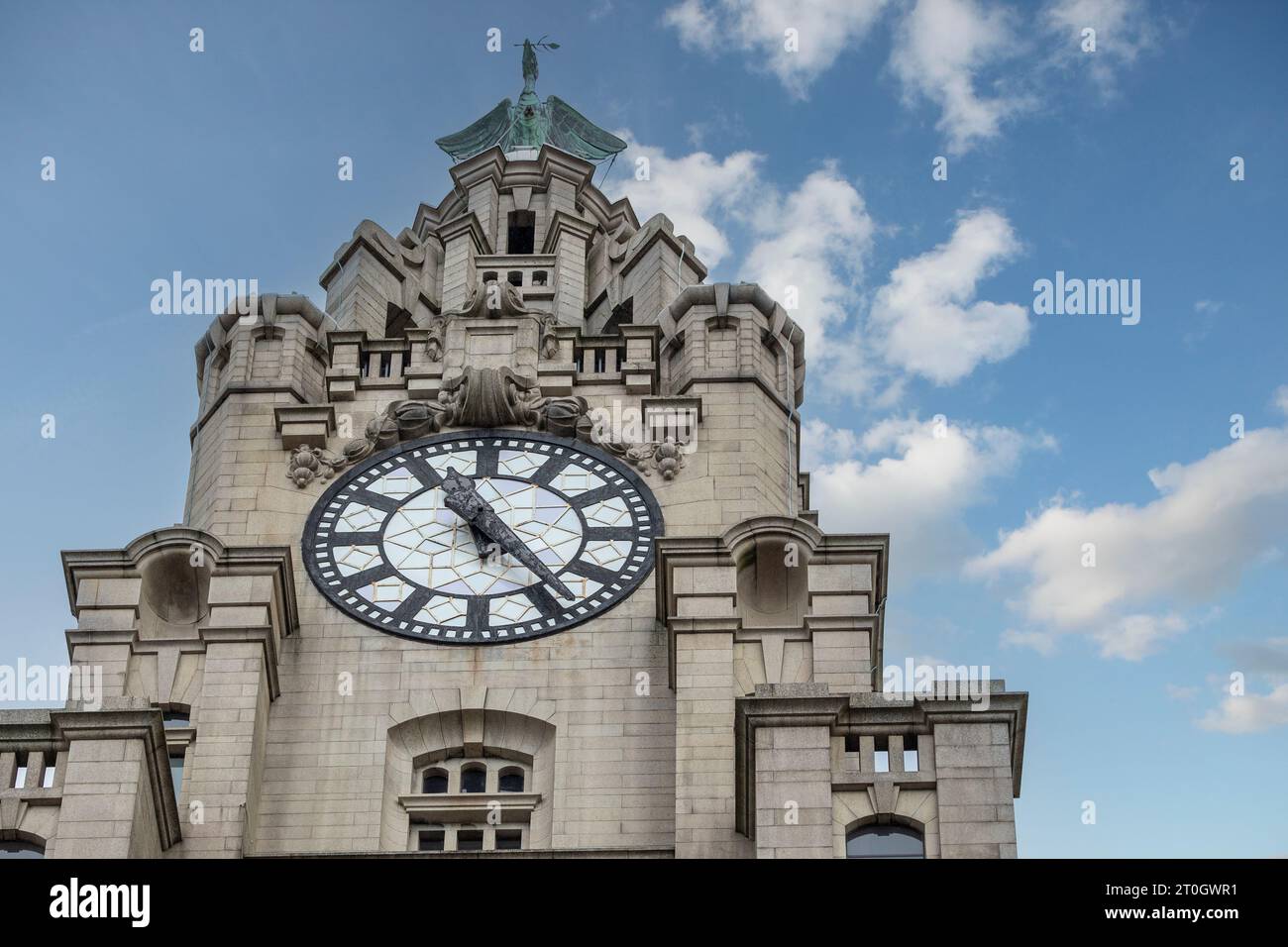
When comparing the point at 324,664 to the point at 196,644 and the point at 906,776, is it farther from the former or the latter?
the point at 906,776

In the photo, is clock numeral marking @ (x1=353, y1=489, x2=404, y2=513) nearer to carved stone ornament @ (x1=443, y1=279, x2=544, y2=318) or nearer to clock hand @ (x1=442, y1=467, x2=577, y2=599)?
clock hand @ (x1=442, y1=467, x2=577, y2=599)

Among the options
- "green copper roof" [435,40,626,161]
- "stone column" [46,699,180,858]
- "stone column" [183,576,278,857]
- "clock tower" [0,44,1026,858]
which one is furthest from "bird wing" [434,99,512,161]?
"stone column" [46,699,180,858]

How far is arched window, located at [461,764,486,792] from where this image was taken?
44.1 m

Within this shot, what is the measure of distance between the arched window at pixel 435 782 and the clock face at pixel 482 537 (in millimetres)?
2295

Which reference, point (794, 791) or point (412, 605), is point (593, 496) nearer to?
point (412, 605)

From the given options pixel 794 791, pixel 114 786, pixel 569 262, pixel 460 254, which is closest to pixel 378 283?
pixel 460 254

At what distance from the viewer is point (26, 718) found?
131ft

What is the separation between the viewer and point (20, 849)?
1528 inches

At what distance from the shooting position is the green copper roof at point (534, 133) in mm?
68688

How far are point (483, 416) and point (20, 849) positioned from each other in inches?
551

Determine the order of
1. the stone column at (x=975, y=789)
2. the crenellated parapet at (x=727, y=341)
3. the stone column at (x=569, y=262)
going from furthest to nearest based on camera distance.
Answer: the stone column at (x=569, y=262)
the crenellated parapet at (x=727, y=341)
the stone column at (x=975, y=789)

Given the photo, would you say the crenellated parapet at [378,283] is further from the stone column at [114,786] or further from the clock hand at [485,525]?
the stone column at [114,786]

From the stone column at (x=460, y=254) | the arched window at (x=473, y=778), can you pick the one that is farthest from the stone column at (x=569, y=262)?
the arched window at (x=473, y=778)
